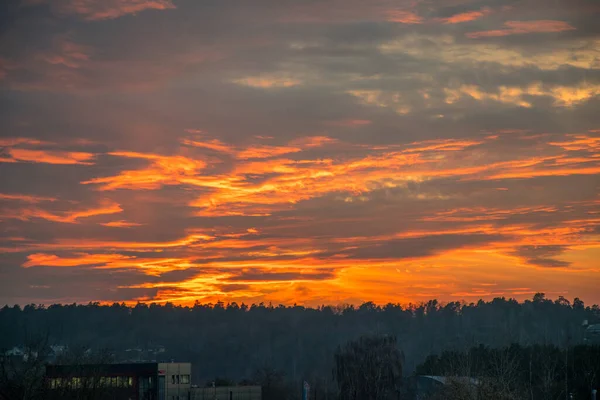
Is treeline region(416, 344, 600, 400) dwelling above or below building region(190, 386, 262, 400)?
above

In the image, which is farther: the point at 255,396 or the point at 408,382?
the point at 408,382

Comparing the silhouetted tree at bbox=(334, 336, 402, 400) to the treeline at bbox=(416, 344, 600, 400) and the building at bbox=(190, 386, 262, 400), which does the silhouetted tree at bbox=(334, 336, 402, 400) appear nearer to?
the treeline at bbox=(416, 344, 600, 400)

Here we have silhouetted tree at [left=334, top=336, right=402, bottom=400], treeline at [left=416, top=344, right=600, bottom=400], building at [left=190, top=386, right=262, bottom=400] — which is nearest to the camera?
treeline at [left=416, top=344, right=600, bottom=400]

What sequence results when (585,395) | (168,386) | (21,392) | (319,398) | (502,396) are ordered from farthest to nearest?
(319,398) < (168,386) < (585,395) < (502,396) < (21,392)

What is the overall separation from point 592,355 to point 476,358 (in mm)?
28629

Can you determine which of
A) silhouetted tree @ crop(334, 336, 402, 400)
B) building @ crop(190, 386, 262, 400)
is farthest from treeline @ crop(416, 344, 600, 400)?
building @ crop(190, 386, 262, 400)

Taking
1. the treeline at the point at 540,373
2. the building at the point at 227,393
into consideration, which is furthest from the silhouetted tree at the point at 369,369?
the building at the point at 227,393

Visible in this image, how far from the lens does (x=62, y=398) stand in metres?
75.9

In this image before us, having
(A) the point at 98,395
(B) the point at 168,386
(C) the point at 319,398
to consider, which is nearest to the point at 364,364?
(C) the point at 319,398

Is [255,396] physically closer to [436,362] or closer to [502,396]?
[436,362]

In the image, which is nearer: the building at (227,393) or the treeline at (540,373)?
the treeline at (540,373)

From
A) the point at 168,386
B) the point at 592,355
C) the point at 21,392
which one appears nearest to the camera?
the point at 21,392

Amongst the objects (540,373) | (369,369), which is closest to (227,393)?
(369,369)

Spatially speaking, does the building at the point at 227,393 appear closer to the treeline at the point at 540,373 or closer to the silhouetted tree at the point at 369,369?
the silhouetted tree at the point at 369,369
